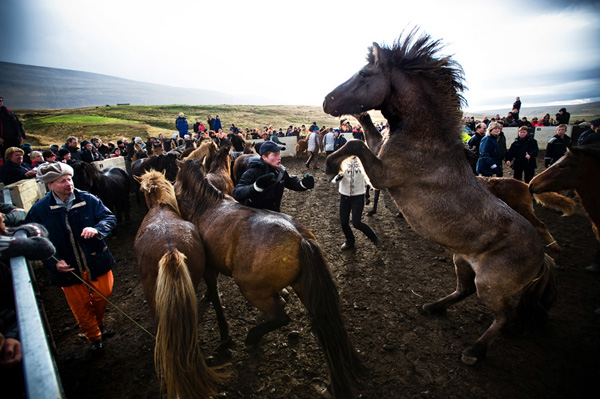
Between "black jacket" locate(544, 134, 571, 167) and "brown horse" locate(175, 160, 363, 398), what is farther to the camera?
"black jacket" locate(544, 134, 571, 167)

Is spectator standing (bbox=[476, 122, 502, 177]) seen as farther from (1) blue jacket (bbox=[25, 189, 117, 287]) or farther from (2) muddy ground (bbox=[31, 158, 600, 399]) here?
(1) blue jacket (bbox=[25, 189, 117, 287])

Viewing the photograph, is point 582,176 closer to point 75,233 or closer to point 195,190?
point 195,190

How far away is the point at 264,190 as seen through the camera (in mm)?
3855

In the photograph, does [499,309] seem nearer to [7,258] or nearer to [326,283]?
[326,283]

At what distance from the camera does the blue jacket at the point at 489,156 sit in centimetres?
652

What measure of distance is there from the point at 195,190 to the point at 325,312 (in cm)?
253

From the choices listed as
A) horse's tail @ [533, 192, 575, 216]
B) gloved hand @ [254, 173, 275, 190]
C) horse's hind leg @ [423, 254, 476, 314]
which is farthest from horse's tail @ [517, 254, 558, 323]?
gloved hand @ [254, 173, 275, 190]

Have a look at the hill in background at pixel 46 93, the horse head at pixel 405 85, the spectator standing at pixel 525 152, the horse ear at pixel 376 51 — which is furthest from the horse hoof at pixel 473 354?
the hill in background at pixel 46 93

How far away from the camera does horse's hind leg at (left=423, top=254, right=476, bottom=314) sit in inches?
146

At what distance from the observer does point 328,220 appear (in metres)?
7.57

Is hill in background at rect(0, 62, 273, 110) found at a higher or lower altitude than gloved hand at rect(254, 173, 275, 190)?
higher

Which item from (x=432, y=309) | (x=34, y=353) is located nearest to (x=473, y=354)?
(x=432, y=309)

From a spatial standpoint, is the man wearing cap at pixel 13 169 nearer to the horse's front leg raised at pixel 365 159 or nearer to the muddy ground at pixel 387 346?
the muddy ground at pixel 387 346

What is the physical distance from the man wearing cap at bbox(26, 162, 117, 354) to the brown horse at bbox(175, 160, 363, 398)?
4.63ft
